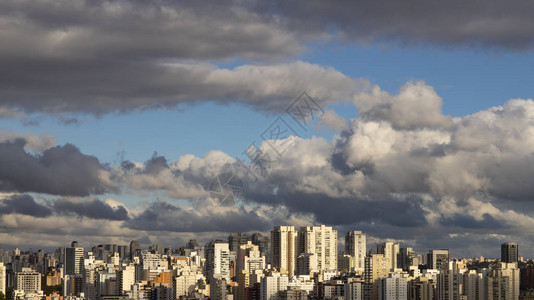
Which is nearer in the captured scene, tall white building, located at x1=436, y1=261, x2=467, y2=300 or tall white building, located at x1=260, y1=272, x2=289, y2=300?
tall white building, located at x1=436, y1=261, x2=467, y2=300

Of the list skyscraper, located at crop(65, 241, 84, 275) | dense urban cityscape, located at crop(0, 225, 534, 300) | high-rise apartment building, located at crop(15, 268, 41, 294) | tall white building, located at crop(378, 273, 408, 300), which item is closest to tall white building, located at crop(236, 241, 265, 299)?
dense urban cityscape, located at crop(0, 225, 534, 300)

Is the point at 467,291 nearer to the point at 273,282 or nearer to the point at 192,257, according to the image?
the point at 273,282

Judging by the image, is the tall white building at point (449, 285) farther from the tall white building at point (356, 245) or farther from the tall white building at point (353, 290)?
the tall white building at point (356, 245)

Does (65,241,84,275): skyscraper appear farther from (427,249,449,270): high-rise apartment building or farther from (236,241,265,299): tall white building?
(427,249,449,270): high-rise apartment building

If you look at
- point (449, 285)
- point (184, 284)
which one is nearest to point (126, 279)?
point (184, 284)

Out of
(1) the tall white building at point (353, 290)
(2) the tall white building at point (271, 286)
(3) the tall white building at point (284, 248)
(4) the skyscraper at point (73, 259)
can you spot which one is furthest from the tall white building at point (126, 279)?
(4) the skyscraper at point (73, 259)

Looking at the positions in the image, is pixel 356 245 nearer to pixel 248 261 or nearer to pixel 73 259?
pixel 248 261

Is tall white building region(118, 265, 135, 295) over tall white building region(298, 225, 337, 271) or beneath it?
beneath
